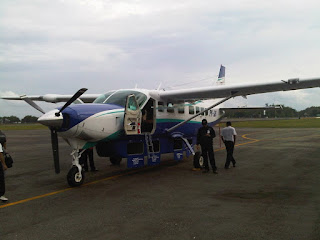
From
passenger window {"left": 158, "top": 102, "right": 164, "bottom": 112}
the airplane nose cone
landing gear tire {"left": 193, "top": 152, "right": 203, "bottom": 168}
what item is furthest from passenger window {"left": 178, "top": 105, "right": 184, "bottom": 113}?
the airplane nose cone

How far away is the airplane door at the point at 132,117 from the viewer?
7912 millimetres

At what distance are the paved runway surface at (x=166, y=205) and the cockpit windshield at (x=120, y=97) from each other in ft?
7.59

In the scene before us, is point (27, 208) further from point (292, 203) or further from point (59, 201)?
point (292, 203)

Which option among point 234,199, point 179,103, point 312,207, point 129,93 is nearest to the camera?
point 312,207

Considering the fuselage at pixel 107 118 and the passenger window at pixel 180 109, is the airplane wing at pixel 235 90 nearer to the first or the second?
the fuselage at pixel 107 118

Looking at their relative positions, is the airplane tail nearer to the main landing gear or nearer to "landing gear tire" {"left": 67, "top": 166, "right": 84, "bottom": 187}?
the main landing gear

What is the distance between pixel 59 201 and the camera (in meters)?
Answer: 6.00

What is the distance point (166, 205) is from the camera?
18.4 ft

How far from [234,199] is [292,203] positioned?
1.14 metres

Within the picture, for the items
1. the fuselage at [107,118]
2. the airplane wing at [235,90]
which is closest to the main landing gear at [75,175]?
the fuselage at [107,118]

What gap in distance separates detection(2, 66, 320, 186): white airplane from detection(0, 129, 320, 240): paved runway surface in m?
0.83

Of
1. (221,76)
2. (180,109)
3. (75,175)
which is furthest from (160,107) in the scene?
(221,76)

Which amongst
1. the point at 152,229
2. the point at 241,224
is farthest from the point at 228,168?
the point at 152,229

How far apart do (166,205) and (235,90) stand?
541cm
